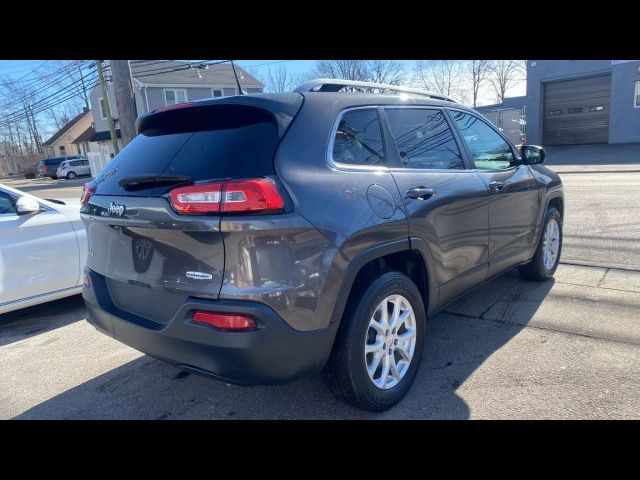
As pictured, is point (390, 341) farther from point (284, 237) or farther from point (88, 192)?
point (88, 192)

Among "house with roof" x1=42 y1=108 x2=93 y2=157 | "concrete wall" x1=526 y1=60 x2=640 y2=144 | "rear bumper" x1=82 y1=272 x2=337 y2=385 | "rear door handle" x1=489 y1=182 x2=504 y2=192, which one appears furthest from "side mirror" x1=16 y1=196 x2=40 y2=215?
"house with roof" x1=42 y1=108 x2=93 y2=157

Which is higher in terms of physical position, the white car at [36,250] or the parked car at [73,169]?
the white car at [36,250]

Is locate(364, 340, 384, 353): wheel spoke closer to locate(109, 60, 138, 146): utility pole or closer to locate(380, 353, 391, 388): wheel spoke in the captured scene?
locate(380, 353, 391, 388): wheel spoke

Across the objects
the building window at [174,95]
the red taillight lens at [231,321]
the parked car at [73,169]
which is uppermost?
the building window at [174,95]

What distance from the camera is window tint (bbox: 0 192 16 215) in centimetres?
449

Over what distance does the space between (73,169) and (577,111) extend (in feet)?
115

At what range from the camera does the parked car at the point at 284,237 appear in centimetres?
224

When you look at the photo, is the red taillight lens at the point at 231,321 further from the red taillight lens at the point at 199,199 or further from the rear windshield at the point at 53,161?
the rear windshield at the point at 53,161

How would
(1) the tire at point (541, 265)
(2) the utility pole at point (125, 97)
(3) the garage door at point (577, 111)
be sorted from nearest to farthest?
(1) the tire at point (541, 265)
(2) the utility pole at point (125, 97)
(3) the garage door at point (577, 111)

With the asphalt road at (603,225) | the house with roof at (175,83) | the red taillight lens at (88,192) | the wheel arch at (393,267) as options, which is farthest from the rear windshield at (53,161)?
the wheel arch at (393,267)

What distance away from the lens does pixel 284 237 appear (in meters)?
2.24

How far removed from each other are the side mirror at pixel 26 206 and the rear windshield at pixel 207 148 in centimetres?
212
